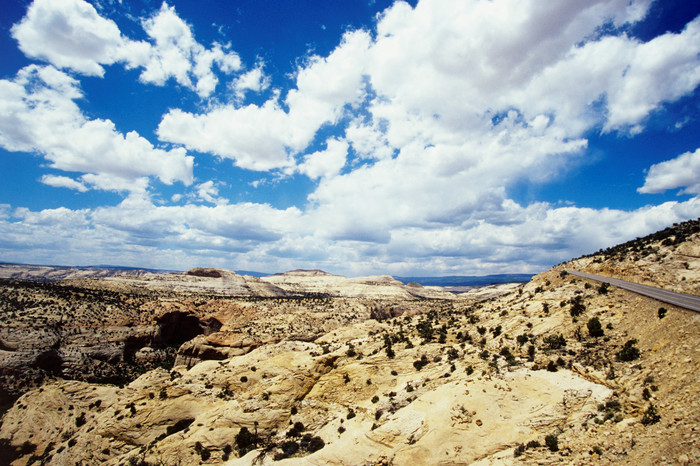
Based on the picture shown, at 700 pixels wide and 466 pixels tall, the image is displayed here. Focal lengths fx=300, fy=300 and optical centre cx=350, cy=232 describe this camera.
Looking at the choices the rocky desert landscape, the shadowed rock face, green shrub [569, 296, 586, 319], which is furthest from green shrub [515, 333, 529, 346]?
the shadowed rock face

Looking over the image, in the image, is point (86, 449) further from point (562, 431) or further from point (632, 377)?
point (632, 377)

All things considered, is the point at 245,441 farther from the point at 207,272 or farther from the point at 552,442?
the point at 207,272

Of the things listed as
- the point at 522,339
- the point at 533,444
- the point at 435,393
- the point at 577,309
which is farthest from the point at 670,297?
the point at 435,393

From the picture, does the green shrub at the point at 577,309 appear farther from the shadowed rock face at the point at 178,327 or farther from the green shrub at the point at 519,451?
the shadowed rock face at the point at 178,327

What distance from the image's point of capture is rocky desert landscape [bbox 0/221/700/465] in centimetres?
1697

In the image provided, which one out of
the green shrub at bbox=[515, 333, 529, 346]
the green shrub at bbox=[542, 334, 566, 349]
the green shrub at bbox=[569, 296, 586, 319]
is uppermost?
the green shrub at bbox=[569, 296, 586, 319]

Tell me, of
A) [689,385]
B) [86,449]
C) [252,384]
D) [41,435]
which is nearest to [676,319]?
[689,385]

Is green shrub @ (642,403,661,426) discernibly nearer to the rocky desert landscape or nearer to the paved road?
the rocky desert landscape

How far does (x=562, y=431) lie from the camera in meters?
17.6

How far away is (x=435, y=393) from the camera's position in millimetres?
24422

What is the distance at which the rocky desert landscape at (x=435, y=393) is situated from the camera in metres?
17.0

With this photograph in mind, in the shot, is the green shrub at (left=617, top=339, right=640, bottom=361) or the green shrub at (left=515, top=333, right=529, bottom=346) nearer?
the green shrub at (left=617, top=339, right=640, bottom=361)

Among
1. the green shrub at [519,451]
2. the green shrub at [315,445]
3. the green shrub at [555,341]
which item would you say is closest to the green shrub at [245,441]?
the green shrub at [315,445]

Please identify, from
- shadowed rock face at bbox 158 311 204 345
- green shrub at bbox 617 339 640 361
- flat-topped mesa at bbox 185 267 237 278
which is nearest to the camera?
green shrub at bbox 617 339 640 361
